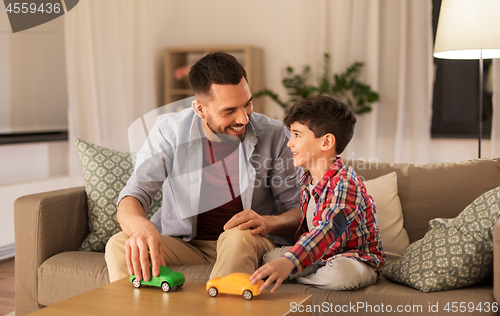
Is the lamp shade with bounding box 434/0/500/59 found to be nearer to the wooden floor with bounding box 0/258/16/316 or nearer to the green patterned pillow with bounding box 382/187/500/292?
the green patterned pillow with bounding box 382/187/500/292

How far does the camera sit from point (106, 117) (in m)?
3.39

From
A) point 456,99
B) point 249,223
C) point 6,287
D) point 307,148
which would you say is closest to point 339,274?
point 249,223

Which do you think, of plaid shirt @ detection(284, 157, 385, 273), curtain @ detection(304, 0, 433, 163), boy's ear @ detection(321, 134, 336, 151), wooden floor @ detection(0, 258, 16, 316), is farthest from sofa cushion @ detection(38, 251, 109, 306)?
curtain @ detection(304, 0, 433, 163)

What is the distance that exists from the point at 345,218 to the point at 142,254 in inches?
21.2

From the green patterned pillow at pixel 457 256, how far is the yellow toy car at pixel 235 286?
1.86ft

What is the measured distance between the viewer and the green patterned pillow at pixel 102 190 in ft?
5.82

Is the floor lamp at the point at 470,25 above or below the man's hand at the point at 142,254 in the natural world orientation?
above

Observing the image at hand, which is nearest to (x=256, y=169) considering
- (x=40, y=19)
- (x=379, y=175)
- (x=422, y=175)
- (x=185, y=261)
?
(x=185, y=261)

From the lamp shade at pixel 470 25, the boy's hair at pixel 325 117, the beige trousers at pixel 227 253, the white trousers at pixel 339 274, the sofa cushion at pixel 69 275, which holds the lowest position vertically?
the sofa cushion at pixel 69 275

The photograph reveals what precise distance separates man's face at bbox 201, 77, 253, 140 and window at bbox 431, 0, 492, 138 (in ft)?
7.95

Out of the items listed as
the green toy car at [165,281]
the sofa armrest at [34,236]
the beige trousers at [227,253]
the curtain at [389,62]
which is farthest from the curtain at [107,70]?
the green toy car at [165,281]

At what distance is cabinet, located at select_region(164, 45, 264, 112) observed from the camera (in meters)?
3.71

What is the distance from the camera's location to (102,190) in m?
1.80

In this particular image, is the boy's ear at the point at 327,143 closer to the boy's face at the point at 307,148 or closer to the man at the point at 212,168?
the boy's face at the point at 307,148
